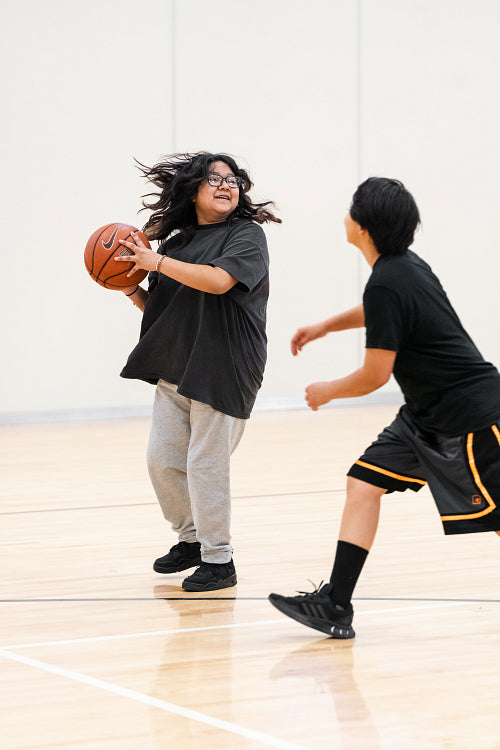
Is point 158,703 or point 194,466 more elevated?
point 194,466

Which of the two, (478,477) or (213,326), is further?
(213,326)

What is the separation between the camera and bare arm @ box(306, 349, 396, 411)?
2783 mm

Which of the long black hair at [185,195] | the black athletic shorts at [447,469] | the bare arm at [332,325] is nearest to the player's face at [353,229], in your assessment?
the bare arm at [332,325]

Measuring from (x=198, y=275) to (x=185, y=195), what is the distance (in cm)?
43

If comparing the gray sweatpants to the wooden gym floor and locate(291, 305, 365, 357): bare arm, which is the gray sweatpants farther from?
locate(291, 305, 365, 357): bare arm

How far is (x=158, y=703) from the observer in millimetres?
2500

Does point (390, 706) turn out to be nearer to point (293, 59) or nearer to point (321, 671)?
point (321, 671)

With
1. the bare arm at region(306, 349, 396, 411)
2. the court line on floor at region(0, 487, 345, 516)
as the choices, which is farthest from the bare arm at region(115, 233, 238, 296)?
the court line on floor at region(0, 487, 345, 516)

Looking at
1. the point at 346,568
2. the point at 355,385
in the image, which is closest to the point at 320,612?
the point at 346,568

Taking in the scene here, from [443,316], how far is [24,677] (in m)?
1.34

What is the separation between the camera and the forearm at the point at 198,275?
339 centimetres

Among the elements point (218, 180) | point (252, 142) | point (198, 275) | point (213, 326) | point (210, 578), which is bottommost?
point (210, 578)

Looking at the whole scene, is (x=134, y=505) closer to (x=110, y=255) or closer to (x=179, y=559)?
(x=179, y=559)

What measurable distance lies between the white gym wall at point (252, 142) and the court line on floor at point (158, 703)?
5.87m
